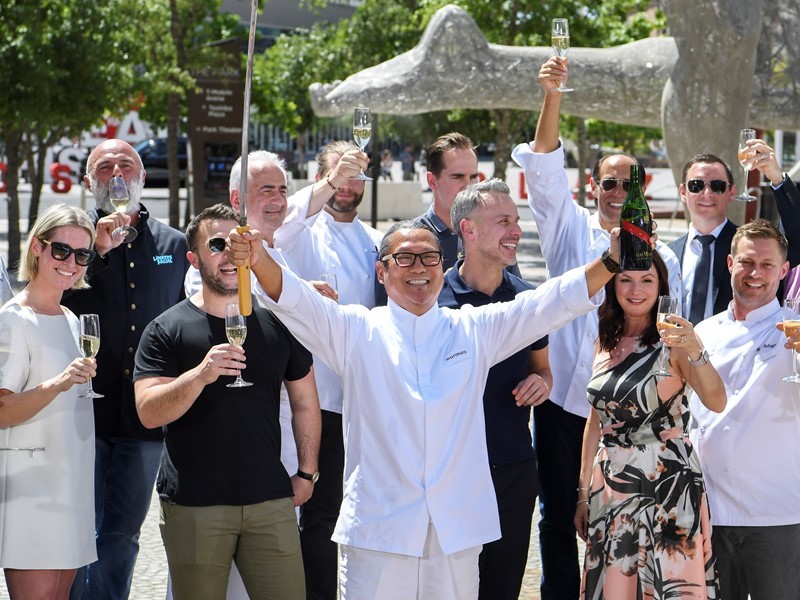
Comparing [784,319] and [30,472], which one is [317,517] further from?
[784,319]

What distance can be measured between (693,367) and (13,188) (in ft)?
54.6

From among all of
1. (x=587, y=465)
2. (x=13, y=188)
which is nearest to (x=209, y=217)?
(x=587, y=465)

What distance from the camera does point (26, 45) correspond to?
1783 centimetres

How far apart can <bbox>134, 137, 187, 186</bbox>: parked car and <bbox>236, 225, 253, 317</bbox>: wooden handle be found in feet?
109

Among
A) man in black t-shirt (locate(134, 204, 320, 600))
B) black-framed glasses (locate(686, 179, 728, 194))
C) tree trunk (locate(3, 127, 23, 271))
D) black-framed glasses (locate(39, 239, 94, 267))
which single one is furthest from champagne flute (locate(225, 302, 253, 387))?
tree trunk (locate(3, 127, 23, 271))

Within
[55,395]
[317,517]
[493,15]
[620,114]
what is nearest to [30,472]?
[55,395]

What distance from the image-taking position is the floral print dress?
4.69m

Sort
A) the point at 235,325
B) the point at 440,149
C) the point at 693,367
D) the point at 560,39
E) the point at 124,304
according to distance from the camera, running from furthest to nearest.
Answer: the point at 440,149 < the point at 560,39 < the point at 124,304 < the point at 693,367 < the point at 235,325

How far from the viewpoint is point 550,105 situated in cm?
538

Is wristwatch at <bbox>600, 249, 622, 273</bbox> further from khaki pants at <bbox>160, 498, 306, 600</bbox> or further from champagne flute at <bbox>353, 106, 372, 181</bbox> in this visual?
champagne flute at <bbox>353, 106, 372, 181</bbox>

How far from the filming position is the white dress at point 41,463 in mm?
4723

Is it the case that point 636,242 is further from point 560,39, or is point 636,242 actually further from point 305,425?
point 560,39

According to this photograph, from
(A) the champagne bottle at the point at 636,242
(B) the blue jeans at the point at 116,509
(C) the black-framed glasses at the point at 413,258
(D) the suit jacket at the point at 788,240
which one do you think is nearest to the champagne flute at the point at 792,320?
(A) the champagne bottle at the point at 636,242

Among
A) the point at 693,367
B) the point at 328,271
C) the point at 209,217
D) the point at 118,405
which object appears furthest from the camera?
the point at 328,271
